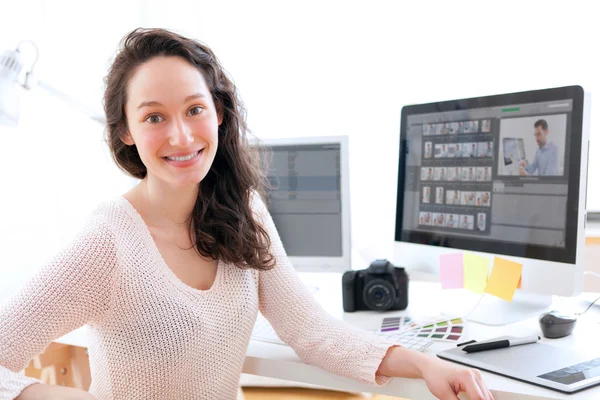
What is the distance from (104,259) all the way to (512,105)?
0.89 metres

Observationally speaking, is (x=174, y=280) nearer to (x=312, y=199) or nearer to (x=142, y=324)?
(x=142, y=324)

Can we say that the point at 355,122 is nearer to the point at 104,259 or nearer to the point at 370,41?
the point at 370,41

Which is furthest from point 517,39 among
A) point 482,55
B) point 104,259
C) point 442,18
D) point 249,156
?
point 104,259

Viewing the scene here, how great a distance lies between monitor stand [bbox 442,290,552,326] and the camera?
4.33ft

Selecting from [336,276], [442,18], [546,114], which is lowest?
[336,276]

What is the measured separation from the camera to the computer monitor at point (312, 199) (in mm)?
1602

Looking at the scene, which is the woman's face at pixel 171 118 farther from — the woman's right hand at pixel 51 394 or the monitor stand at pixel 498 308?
the monitor stand at pixel 498 308

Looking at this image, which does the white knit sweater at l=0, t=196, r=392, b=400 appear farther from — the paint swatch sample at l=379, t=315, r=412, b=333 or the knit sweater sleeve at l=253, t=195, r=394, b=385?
the paint swatch sample at l=379, t=315, r=412, b=333

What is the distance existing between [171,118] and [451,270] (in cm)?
75

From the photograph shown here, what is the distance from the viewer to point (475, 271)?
4.61 feet

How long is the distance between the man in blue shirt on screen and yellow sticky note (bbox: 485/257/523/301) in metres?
0.20

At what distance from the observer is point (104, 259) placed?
101 cm

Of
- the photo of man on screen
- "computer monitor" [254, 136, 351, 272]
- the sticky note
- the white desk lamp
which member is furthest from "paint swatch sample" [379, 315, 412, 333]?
the white desk lamp

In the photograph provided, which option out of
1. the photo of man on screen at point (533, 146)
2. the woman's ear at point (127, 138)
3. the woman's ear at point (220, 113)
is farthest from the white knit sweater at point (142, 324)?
the photo of man on screen at point (533, 146)
